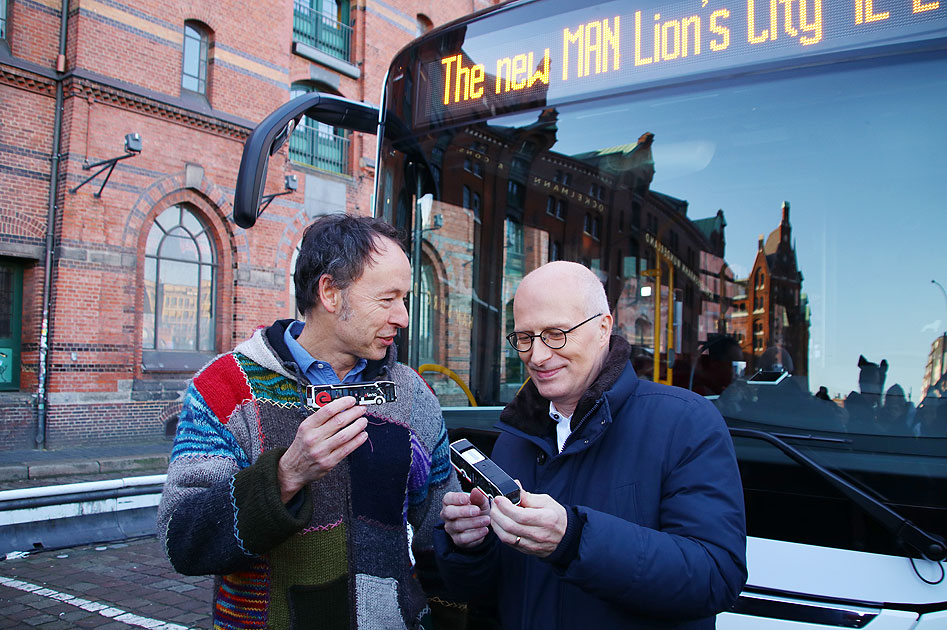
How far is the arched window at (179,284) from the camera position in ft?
47.7

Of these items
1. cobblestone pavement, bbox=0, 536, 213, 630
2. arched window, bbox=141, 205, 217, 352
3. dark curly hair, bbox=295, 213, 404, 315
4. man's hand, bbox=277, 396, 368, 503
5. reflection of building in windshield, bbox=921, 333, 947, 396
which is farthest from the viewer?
arched window, bbox=141, 205, 217, 352

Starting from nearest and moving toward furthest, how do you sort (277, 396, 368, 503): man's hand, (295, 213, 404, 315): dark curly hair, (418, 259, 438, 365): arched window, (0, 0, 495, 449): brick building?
(277, 396, 368, 503): man's hand → (295, 213, 404, 315): dark curly hair → (418, 259, 438, 365): arched window → (0, 0, 495, 449): brick building

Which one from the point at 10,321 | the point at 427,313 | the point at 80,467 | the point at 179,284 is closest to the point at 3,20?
the point at 10,321

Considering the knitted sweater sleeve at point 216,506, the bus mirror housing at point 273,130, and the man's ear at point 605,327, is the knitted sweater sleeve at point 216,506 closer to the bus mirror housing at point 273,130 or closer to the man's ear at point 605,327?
the man's ear at point 605,327

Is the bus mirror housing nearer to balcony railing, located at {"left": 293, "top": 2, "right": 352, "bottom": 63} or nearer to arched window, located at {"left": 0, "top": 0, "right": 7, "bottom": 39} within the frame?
arched window, located at {"left": 0, "top": 0, "right": 7, "bottom": 39}

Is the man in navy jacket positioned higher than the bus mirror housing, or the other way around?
the bus mirror housing

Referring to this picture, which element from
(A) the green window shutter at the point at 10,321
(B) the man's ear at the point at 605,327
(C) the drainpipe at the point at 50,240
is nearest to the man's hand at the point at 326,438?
(B) the man's ear at the point at 605,327

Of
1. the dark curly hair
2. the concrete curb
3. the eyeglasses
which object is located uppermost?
the dark curly hair

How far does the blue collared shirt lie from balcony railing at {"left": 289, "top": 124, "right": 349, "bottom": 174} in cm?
1584

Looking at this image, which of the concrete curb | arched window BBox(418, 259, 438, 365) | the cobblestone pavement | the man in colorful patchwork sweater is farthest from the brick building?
the man in colorful patchwork sweater

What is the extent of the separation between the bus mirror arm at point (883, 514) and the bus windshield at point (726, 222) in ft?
0.15

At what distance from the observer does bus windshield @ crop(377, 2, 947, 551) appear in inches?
88.8

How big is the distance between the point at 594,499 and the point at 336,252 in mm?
965

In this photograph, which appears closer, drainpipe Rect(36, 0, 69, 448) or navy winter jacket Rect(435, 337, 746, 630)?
navy winter jacket Rect(435, 337, 746, 630)
